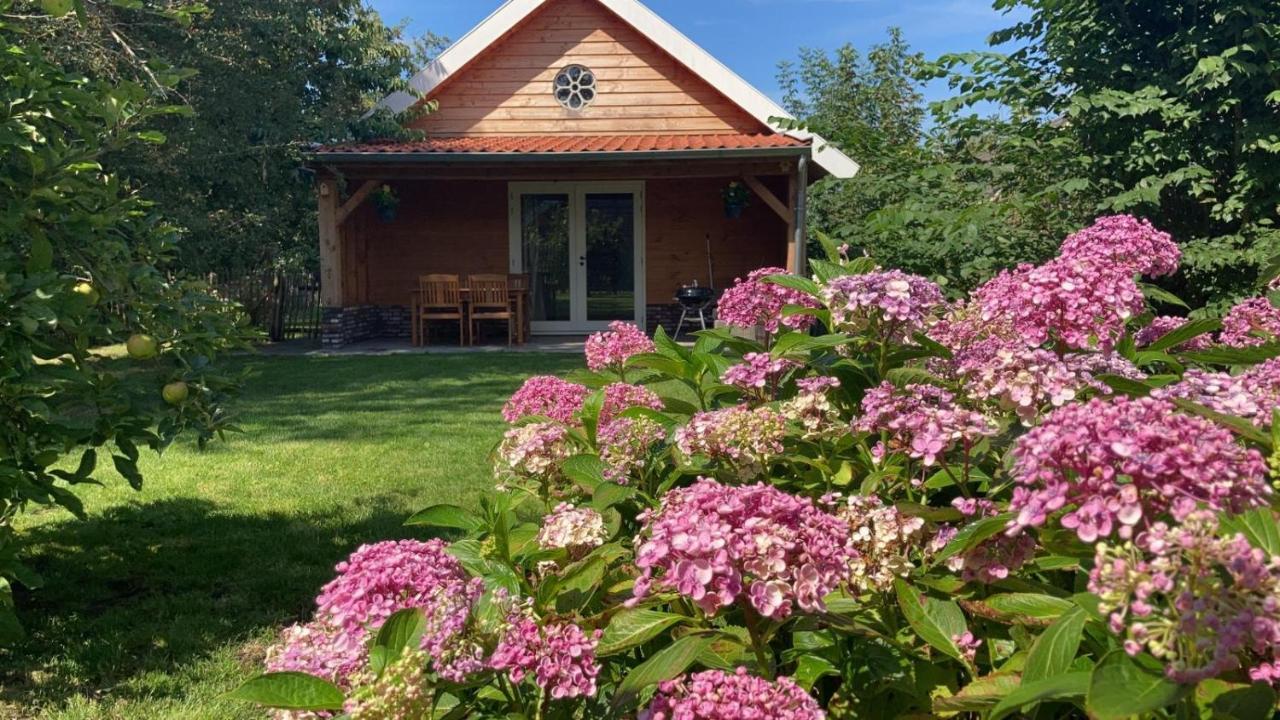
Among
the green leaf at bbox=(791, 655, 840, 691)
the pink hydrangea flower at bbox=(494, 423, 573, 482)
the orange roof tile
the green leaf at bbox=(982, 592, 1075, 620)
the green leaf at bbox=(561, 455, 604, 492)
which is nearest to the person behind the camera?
the green leaf at bbox=(982, 592, 1075, 620)

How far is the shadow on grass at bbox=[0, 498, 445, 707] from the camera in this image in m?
2.86

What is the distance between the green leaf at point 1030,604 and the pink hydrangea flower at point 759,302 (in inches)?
45.2

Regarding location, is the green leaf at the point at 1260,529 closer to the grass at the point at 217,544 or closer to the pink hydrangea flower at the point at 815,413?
the pink hydrangea flower at the point at 815,413

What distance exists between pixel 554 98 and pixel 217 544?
9.90 metres

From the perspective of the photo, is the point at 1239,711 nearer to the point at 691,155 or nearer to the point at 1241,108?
the point at 1241,108

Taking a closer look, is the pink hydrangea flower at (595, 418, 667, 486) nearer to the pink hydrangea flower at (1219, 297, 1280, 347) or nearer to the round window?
the pink hydrangea flower at (1219, 297, 1280, 347)

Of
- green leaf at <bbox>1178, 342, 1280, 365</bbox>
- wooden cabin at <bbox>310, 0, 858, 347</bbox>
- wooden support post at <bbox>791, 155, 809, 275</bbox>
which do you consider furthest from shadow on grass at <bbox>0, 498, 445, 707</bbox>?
wooden support post at <bbox>791, 155, 809, 275</bbox>

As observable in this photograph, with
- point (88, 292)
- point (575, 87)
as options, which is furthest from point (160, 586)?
point (575, 87)

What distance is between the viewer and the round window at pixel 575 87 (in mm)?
12773

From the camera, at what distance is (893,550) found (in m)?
1.45

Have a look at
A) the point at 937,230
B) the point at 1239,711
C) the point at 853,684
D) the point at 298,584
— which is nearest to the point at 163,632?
the point at 298,584

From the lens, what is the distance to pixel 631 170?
11461 millimetres

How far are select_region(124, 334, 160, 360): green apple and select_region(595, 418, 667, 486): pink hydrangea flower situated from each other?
55.2 inches

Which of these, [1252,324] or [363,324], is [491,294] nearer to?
[363,324]
